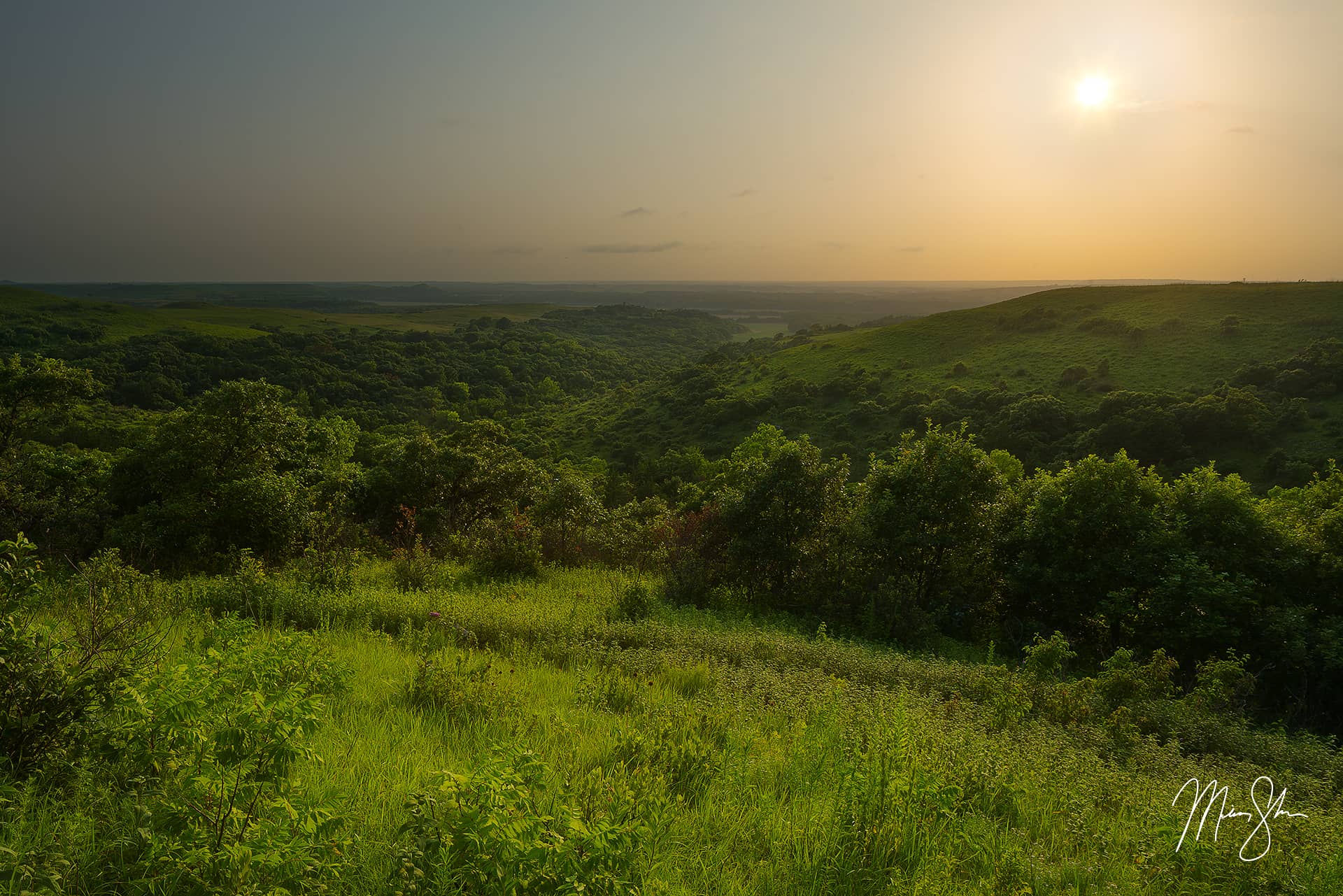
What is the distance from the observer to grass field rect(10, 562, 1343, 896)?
11.7 feet

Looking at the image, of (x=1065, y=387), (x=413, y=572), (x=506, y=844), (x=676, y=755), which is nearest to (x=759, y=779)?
(x=676, y=755)

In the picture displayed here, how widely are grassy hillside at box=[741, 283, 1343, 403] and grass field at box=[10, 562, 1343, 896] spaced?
202 feet

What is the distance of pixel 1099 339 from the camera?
7188 centimetres

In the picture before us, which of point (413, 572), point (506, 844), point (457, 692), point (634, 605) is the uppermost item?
point (506, 844)

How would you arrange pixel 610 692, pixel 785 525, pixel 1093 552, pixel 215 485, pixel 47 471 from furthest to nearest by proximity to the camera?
pixel 785 525, pixel 47 471, pixel 1093 552, pixel 215 485, pixel 610 692

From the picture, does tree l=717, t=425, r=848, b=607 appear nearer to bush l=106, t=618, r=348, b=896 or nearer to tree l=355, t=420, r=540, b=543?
tree l=355, t=420, r=540, b=543

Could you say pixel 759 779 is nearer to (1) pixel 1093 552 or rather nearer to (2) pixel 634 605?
(2) pixel 634 605

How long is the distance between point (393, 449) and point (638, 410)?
237 feet

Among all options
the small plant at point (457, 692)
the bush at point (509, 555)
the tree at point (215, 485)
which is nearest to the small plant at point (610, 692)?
the small plant at point (457, 692)

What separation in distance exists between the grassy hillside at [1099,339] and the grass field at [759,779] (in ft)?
202

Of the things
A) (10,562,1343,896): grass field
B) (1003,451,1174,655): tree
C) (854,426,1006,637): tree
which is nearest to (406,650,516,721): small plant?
(10,562,1343,896): grass field

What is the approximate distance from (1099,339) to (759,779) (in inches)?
3317

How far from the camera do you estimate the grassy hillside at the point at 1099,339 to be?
6153 cm
